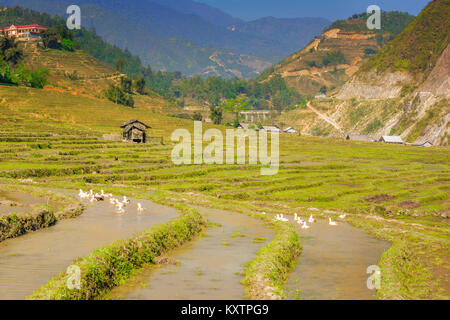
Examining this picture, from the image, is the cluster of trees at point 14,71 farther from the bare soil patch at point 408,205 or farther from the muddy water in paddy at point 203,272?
the muddy water in paddy at point 203,272

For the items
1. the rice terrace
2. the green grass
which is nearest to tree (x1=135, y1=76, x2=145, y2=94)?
the rice terrace

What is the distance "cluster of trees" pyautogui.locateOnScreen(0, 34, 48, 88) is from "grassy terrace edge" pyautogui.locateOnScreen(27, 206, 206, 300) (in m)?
118

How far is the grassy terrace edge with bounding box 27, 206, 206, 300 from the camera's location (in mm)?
12297

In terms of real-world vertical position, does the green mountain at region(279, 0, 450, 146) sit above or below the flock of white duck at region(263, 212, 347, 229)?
above

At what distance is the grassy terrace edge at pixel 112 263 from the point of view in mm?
12297

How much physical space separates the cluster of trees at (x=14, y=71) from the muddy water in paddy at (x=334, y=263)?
115 m

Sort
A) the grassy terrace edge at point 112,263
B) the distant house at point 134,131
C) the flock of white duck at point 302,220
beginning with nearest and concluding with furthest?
1. the grassy terrace edge at point 112,263
2. the flock of white duck at point 302,220
3. the distant house at point 134,131

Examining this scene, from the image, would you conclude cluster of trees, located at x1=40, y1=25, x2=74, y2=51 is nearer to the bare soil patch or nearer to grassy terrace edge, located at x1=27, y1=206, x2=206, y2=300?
the bare soil patch

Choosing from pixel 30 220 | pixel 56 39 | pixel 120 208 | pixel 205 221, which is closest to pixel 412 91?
pixel 56 39

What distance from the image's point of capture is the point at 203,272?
1591 cm

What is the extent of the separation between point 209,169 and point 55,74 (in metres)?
118

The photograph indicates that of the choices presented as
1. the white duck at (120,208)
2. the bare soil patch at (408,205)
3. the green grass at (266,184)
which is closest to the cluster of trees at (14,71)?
the green grass at (266,184)

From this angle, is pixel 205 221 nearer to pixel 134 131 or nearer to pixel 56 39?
pixel 134 131
